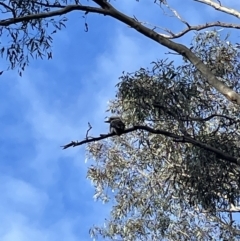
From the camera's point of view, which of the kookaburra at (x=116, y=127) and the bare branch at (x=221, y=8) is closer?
the kookaburra at (x=116, y=127)

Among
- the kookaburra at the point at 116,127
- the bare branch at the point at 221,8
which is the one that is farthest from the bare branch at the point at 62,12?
the bare branch at the point at 221,8

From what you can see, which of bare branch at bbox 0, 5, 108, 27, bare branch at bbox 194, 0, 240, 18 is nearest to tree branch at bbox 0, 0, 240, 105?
bare branch at bbox 0, 5, 108, 27

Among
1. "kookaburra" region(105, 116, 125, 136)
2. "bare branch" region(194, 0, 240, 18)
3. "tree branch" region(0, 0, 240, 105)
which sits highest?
"bare branch" region(194, 0, 240, 18)

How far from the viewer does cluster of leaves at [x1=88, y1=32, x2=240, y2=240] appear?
7.21 meters

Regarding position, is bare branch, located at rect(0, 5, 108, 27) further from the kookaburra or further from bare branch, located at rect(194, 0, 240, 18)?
bare branch, located at rect(194, 0, 240, 18)

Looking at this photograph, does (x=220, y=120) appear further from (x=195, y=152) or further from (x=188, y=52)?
(x=188, y=52)

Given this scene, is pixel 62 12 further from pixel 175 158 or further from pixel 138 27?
pixel 175 158

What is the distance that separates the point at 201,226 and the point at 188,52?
3643 mm

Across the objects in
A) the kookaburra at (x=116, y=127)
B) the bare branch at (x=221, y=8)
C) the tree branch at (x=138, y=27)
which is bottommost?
the kookaburra at (x=116, y=127)

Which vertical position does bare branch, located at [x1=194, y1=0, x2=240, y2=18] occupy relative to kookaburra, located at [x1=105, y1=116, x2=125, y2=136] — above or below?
above

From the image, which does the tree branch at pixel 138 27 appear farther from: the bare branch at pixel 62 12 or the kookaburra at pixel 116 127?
the kookaburra at pixel 116 127

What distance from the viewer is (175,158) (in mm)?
8156

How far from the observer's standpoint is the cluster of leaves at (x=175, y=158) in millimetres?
7215

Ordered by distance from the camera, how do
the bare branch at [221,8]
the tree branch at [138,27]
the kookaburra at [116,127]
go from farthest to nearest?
the bare branch at [221,8] → the tree branch at [138,27] → the kookaburra at [116,127]
